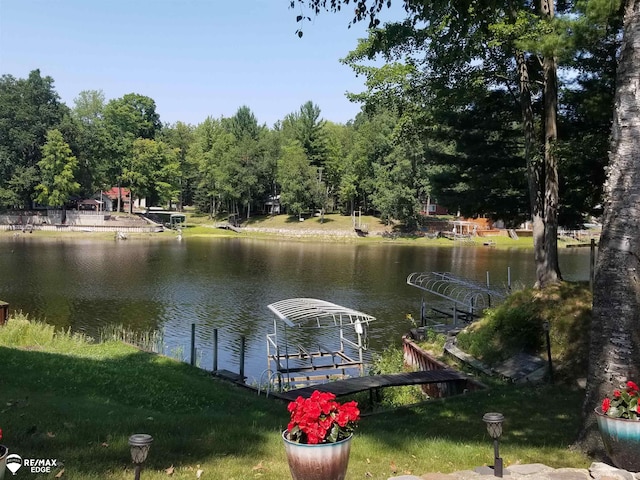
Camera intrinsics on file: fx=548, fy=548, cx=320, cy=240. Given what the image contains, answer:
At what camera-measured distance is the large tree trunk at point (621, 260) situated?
237 inches

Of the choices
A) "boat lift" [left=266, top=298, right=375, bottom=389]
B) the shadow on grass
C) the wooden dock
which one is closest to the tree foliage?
"boat lift" [left=266, top=298, right=375, bottom=389]

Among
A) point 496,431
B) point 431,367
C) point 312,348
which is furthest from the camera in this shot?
point 312,348

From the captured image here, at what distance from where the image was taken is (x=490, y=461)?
19.2ft

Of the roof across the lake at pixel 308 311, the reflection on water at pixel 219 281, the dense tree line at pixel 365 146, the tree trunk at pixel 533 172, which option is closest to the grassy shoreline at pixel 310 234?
the dense tree line at pixel 365 146

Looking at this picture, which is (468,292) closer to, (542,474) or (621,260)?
(621,260)

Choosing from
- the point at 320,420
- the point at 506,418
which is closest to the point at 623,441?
the point at 320,420

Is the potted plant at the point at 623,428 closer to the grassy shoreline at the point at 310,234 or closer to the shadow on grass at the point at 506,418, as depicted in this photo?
the shadow on grass at the point at 506,418

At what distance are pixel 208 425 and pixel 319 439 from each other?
11.0ft

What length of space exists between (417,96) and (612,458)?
14.8m

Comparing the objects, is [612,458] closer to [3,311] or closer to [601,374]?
[601,374]

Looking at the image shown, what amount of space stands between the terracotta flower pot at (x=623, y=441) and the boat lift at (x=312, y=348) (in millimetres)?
8902

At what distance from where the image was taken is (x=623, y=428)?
5043mm

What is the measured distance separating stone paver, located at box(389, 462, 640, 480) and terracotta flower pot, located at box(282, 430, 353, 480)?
0.76 meters

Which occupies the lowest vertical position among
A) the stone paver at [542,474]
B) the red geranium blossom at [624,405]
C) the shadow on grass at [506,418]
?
the shadow on grass at [506,418]
